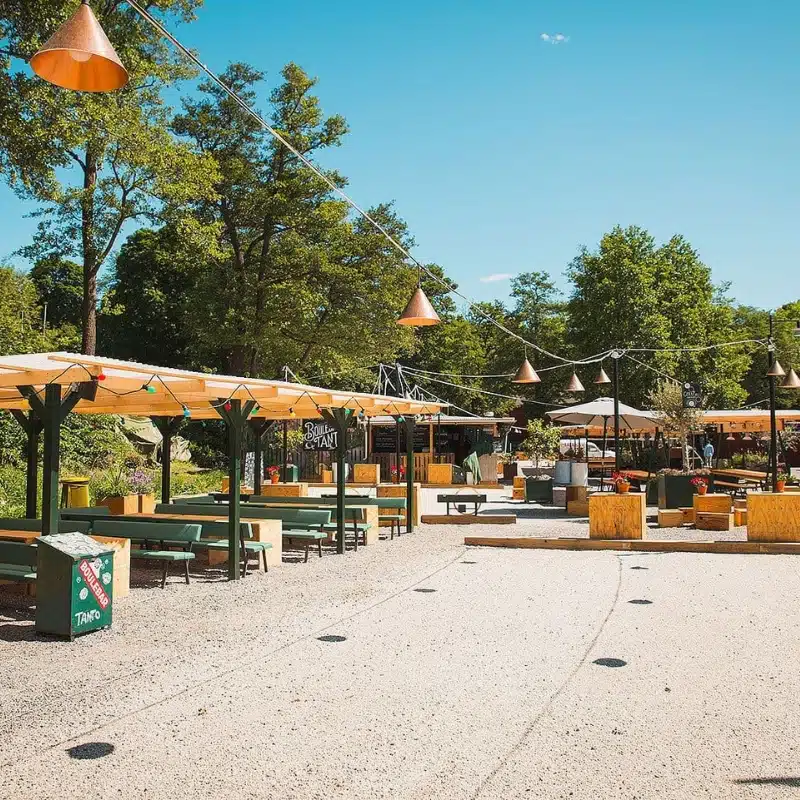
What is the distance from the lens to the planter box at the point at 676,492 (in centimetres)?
1661

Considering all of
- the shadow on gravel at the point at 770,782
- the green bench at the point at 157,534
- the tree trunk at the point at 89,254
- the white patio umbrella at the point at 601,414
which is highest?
the tree trunk at the point at 89,254

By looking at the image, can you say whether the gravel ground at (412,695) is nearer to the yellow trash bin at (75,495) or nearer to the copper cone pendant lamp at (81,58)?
the copper cone pendant lamp at (81,58)

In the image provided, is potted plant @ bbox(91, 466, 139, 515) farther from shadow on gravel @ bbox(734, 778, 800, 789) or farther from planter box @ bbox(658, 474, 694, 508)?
shadow on gravel @ bbox(734, 778, 800, 789)

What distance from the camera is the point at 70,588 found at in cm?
688

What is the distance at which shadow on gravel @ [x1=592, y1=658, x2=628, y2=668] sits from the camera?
6055 mm

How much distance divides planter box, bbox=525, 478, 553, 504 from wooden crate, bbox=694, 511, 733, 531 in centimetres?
592

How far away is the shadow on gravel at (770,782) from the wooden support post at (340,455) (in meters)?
8.72

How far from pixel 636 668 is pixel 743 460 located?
27.6 metres

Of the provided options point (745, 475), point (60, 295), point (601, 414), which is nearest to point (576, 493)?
point (601, 414)

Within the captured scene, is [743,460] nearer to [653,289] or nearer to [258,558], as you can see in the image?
[653,289]

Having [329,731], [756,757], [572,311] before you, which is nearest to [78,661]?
[329,731]

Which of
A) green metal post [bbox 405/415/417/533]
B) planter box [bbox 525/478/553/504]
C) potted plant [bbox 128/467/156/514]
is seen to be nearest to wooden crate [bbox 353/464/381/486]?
potted plant [bbox 128/467/156/514]

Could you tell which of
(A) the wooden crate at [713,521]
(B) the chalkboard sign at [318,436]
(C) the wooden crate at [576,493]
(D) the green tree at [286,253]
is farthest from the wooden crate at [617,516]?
(B) the chalkboard sign at [318,436]

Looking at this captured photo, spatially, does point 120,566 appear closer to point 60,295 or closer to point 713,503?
point 713,503
